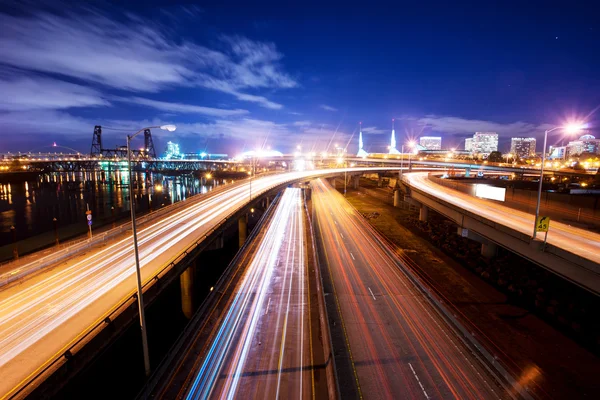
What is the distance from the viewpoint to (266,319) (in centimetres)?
1875

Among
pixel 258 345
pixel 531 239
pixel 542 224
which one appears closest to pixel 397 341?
pixel 258 345

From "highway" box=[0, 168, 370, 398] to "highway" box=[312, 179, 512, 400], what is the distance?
1306 cm

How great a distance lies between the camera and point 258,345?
638 inches

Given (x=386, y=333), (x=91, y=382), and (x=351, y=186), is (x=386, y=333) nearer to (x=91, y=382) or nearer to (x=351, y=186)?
(x=91, y=382)

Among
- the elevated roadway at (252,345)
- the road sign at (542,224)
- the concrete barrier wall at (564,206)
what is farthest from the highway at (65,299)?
the concrete barrier wall at (564,206)

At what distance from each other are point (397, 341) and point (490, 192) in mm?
32425

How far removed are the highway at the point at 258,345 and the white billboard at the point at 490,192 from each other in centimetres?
2861

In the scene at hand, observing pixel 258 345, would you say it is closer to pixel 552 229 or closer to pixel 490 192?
pixel 552 229

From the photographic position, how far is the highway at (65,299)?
38.1 ft

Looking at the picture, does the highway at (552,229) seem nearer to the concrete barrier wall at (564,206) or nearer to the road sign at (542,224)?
the concrete barrier wall at (564,206)

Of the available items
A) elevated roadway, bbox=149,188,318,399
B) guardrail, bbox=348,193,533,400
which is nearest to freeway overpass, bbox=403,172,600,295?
guardrail, bbox=348,193,533,400

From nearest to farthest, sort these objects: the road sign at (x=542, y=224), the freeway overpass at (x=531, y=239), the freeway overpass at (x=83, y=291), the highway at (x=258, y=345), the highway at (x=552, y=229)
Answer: the freeway overpass at (x=83, y=291), the highway at (x=258, y=345), the freeway overpass at (x=531, y=239), the road sign at (x=542, y=224), the highway at (x=552, y=229)

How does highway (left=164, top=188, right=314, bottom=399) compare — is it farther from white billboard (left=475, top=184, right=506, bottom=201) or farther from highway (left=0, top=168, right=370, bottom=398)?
white billboard (left=475, top=184, right=506, bottom=201)

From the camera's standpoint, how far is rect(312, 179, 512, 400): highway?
1407 cm
